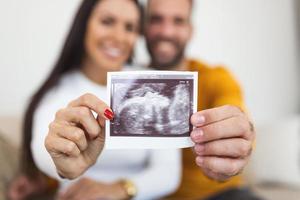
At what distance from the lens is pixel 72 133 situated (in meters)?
0.65

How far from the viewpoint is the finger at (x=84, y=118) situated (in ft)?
2.14

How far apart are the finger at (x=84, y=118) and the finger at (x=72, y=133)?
0.04 feet

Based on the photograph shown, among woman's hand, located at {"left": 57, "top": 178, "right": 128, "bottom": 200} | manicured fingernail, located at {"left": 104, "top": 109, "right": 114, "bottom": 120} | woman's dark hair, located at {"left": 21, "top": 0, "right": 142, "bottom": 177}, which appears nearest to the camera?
manicured fingernail, located at {"left": 104, "top": 109, "right": 114, "bottom": 120}

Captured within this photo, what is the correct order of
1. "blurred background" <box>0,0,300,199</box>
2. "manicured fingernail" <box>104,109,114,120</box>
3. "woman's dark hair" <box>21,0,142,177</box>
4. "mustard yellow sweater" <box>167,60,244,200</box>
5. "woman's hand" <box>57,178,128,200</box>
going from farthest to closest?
"blurred background" <box>0,0,300,199</box>
"mustard yellow sweater" <box>167,60,244,200</box>
"woman's dark hair" <box>21,0,142,177</box>
"woman's hand" <box>57,178,128,200</box>
"manicured fingernail" <box>104,109,114,120</box>

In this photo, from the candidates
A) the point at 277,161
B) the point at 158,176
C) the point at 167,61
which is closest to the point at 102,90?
the point at 158,176

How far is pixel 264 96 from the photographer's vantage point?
2.09 meters

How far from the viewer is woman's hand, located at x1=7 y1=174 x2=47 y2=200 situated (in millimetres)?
1118

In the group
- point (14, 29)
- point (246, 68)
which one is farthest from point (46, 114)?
point (246, 68)

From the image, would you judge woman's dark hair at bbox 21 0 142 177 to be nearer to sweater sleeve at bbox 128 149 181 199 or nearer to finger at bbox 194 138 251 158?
sweater sleeve at bbox 128 149 181 199

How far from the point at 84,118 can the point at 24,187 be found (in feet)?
1.95

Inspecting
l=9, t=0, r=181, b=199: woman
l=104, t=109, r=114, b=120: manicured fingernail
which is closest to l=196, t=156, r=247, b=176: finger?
l=104, t=109, r=114, b=120: manicured fingernail

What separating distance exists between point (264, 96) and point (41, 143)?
153cm

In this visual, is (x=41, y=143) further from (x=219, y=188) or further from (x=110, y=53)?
(x=219, y=188)

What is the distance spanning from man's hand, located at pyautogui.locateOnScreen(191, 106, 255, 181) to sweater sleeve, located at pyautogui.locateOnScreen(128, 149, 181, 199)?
330 mm
